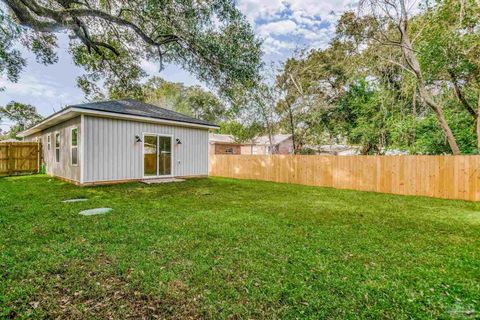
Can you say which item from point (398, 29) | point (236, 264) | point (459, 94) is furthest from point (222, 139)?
point (236, 264)

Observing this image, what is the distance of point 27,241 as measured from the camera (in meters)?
3.21

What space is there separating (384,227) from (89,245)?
4.39 meters

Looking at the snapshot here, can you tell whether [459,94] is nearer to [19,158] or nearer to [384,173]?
[384,173]

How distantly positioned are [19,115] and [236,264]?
3629 cm

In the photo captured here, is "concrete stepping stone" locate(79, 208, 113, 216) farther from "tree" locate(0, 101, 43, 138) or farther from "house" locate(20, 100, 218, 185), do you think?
"tree" locate(0, 101, 43, 138)

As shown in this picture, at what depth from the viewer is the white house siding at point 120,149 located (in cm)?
823

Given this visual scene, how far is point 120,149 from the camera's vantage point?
888cm

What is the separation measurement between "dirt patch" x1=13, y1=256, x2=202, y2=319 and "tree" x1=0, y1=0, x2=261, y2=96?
716cm

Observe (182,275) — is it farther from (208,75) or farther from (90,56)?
(90,56)

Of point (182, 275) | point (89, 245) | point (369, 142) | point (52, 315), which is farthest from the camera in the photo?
point (369, 142)

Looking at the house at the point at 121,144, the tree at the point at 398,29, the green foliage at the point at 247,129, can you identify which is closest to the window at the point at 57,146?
the house at the point at 121,144

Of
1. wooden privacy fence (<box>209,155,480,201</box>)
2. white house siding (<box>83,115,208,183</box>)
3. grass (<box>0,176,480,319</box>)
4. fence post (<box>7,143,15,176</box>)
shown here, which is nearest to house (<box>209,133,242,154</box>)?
wooden privacy fence (<box>209,155,480,201</box>)

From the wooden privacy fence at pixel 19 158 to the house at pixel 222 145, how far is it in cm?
1270

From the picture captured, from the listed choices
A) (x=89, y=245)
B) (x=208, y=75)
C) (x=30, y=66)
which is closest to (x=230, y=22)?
(x=208, y=75)
